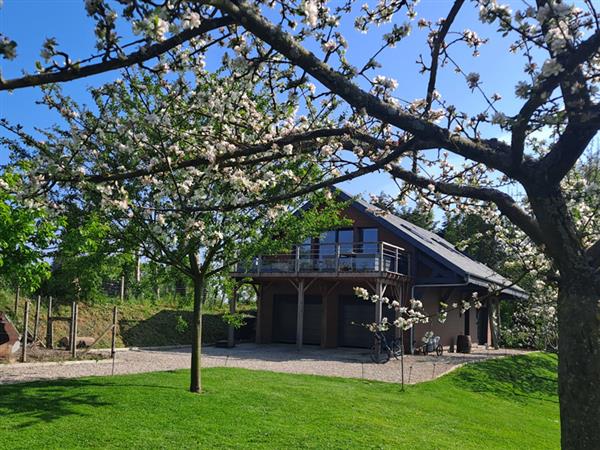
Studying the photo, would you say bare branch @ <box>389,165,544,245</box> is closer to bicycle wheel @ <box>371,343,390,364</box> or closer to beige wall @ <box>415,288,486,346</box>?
bicycle wheel @ <box>371,343,390,364</box>

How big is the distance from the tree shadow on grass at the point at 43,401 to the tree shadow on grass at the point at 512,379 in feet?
31.8

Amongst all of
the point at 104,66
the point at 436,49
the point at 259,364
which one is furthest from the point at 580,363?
the point at 259,364

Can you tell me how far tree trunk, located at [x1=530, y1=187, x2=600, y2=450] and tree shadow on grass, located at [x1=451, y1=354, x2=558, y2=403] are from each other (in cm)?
1179

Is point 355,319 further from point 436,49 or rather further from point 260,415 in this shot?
point 436,49

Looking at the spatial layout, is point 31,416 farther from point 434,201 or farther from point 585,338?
point 585,338

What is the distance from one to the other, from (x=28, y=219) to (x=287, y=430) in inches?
235

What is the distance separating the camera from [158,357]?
58.2ft

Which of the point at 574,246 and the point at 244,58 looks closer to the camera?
the point at 574,246

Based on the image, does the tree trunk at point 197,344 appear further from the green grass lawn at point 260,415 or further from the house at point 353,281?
the house at point 353,281

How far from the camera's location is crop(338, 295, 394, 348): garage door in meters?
23.8

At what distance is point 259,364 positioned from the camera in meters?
16.8

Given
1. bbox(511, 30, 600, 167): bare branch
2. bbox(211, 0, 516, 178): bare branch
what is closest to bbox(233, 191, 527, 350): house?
bbox(211, 0, 516, 178): bare branch

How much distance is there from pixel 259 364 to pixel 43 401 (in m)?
8.62

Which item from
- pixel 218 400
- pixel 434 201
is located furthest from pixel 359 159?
pixel 218 400
